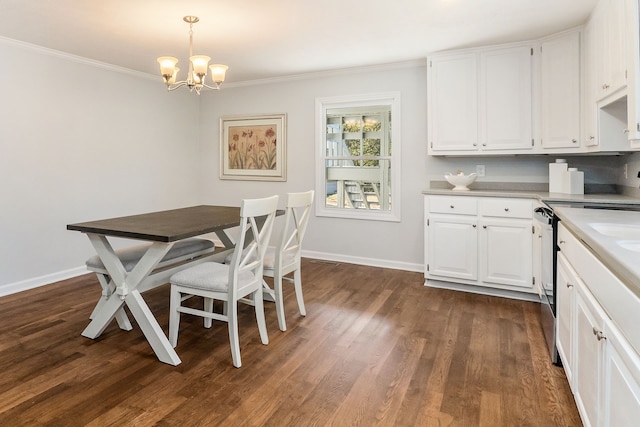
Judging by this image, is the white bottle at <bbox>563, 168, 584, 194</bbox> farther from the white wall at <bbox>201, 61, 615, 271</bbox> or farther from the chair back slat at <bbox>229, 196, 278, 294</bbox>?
the chair back slat at <bbox>229, 196, 278, 294</bbox>

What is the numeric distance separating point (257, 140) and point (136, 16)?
8.00ft

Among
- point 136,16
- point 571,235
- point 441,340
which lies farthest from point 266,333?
point 136,16

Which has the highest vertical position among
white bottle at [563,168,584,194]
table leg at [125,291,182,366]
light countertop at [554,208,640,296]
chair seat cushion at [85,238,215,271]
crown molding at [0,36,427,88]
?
crown molding at [0,36,427,88]

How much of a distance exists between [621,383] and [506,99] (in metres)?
2.99

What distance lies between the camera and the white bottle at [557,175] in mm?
3312

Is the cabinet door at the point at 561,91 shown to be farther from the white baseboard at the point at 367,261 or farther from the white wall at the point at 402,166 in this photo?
the white baseboard at the point at 367,261

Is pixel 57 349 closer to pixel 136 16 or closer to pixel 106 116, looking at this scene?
pixel 136 16

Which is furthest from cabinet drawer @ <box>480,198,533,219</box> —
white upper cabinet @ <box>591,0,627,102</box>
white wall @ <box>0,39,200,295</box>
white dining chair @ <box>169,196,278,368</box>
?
white wall @ <box>0,39,200,295</box>

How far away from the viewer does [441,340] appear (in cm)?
261

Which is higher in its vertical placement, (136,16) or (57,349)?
(136,16)

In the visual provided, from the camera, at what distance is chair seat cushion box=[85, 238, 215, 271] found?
2.67 metres

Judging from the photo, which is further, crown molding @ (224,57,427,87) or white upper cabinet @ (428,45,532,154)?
crown molding @ (224,57,427,87)

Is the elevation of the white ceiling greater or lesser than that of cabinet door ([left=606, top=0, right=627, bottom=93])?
greater

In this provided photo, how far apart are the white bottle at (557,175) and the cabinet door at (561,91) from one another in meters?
0.16
